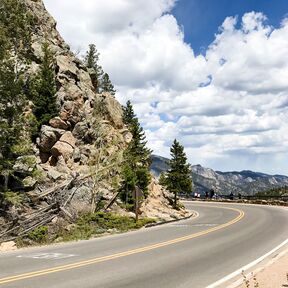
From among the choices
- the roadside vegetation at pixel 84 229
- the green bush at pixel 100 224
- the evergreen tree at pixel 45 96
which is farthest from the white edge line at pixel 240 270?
the evergreen tree at pixel 45 96

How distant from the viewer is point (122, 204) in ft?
127

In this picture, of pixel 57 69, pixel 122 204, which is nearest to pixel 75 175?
pixel 122 204

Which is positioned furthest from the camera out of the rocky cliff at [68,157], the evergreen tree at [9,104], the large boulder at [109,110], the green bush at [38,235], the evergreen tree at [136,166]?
the large boulder at [109,110]

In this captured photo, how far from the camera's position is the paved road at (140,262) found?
11062mm

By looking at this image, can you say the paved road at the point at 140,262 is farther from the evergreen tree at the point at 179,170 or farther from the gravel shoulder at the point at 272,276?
the evergreen tree at the point at 179,170

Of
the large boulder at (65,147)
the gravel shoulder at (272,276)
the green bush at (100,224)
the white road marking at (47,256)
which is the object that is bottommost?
the white road marking at (47,256)

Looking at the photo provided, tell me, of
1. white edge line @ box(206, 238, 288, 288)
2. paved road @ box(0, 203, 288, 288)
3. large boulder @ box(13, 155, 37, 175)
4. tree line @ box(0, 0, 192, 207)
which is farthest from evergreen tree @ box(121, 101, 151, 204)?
white edge line @ box(206, 238, 288, 288)

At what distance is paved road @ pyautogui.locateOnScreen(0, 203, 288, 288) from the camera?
11.1 metres

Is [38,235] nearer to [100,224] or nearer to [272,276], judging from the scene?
[100,224]

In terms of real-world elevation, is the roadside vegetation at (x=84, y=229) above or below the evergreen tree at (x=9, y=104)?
below

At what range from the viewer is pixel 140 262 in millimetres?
14172

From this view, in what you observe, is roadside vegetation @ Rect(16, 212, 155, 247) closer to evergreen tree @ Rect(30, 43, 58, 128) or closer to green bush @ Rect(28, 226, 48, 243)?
green bush @ Rect(28, 226, 48, 243)

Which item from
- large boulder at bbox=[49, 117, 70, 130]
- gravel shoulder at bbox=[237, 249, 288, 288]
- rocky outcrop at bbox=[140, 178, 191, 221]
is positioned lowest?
gravel shoulder at bbox=[237, 249, 288, 288]

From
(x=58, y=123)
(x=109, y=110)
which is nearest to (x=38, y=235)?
(x=58, y=123)
